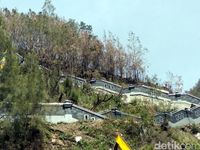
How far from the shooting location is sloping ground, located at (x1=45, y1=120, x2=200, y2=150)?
19375 mm

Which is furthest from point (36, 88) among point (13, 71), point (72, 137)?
point (72, 137)

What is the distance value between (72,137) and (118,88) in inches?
380

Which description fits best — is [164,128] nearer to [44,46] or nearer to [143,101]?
[143,101]

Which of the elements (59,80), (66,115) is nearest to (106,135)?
(66,115)

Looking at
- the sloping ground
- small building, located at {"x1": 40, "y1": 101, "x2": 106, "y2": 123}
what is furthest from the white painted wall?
the sloping ground

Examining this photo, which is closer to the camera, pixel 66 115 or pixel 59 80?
pixel 66 115

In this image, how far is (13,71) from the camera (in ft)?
59.2

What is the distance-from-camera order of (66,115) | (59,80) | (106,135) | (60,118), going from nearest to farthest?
(106,135) < (60,118) < (66,115) < (59,80)

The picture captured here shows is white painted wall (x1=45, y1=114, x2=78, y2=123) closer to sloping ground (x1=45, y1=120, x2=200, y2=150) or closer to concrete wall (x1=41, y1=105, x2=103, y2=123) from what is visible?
concrete wall (x1=41, y1=105, x2=103, y2=123)

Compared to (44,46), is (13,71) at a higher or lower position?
lower

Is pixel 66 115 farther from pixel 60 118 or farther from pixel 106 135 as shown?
pixel 106 135

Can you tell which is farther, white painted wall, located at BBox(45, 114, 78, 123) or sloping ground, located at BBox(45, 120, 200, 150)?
white painted wall, located at BBox(45, 114, 78, 123)

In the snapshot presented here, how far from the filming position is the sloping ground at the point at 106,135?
1938cm

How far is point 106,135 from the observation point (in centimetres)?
2009
